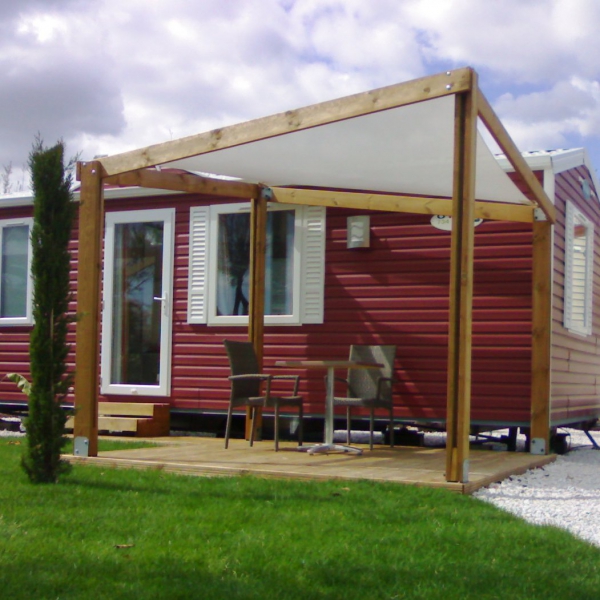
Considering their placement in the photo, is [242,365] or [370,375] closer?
[242,365]

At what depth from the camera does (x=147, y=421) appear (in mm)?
8258

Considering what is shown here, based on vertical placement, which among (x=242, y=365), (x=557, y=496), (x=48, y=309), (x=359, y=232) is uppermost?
(x=359, y=232)

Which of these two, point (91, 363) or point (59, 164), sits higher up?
point (59, 164)

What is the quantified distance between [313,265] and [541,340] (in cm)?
220

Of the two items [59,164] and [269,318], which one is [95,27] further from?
[59,164]

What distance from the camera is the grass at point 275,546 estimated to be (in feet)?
9.64

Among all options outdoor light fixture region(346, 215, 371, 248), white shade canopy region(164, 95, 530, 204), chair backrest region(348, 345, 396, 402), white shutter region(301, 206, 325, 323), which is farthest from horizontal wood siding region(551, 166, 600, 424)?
white shutter region(301, 206, 325, 323)

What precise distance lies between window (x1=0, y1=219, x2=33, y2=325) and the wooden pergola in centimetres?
280

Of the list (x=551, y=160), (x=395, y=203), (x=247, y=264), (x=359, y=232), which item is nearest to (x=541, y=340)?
(x=551, y=160)

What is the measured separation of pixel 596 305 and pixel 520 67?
260cm

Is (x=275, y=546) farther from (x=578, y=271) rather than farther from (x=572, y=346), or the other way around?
(x=578, y=271)

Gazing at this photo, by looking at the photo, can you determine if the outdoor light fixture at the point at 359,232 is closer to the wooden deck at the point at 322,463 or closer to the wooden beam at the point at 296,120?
the wooden deck at the point at 322,463

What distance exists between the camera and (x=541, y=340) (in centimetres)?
702

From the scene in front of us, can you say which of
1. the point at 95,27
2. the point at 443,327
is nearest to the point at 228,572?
the point at 443,327
